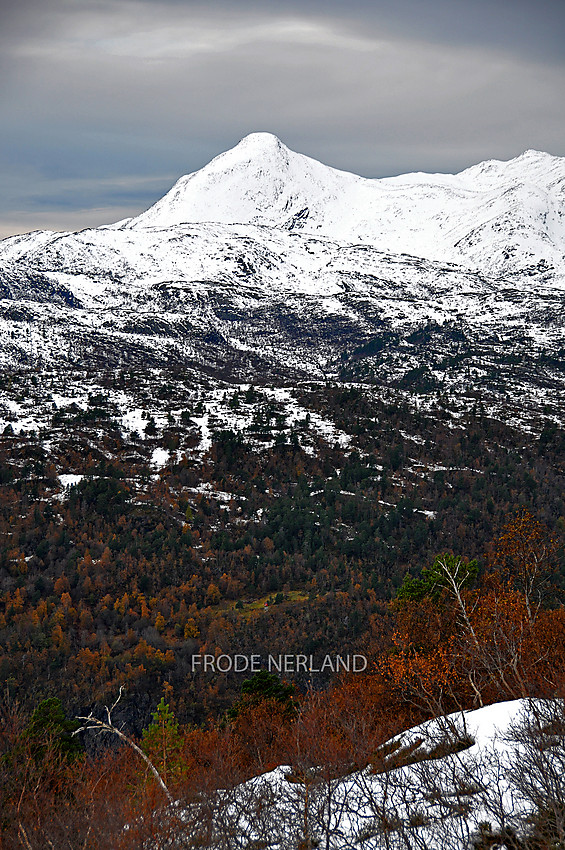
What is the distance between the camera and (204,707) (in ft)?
374

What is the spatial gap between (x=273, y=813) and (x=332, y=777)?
4.42 m

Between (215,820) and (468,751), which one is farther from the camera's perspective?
(468,751)

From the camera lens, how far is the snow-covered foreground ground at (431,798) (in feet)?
65.1

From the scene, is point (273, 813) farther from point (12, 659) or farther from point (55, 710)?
point (12, 659)

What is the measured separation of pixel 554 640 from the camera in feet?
137

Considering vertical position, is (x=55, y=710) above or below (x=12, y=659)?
above

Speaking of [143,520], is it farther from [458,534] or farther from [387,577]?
[458,534]

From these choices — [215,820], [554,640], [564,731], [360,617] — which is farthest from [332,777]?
[360,617]


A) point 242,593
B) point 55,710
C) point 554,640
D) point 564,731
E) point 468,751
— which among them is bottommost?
point 242,593

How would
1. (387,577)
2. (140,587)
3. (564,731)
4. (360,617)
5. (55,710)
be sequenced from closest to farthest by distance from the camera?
(564,731) < (55,710) < (360,617) < (140,587) < (387,577)

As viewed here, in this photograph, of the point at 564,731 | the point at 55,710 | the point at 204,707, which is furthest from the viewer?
the point at 204,707

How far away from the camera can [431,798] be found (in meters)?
22.2

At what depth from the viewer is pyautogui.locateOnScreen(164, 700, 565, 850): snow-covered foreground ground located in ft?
65.1

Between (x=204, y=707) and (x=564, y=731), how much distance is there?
103116mm
